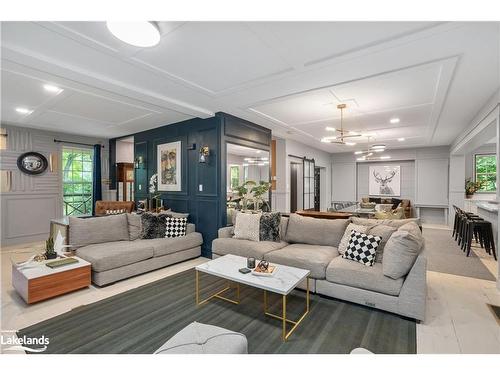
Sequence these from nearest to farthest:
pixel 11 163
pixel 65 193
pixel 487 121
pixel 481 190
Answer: pixel 487 121, pixel 11 163, pixel 65 193, pixel 481 190

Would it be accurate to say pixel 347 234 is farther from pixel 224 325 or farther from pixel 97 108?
pixel 97 108

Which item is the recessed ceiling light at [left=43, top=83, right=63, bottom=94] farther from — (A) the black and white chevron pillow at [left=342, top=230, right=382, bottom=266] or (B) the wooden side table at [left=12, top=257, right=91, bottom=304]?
(A) the black and white chevron pillow at [left=342, top=230, right=382, bottom=266]

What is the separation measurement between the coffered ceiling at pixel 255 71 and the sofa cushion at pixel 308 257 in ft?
7.07

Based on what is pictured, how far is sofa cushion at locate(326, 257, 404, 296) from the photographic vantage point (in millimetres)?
2498

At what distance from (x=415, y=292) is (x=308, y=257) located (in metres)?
1.10

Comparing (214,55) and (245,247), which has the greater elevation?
(214,55)

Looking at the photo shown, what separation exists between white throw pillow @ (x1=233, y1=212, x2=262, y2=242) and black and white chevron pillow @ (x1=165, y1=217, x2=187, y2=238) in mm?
1013

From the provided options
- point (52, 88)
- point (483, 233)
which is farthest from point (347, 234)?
point (52, 88)

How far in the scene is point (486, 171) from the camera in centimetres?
785

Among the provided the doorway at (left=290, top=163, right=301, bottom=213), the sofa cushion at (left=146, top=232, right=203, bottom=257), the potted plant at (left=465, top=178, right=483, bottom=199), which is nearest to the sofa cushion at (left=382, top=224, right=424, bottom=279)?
the sofa cushion at (left=146, top=232, right=203, bottom=257)
